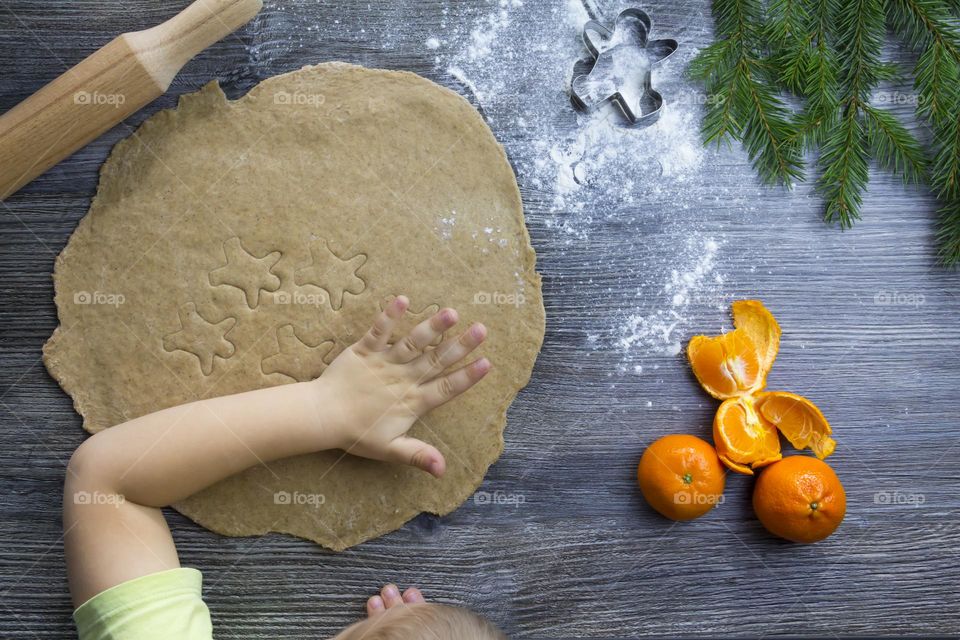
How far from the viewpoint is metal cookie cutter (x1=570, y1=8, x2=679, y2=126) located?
120cm

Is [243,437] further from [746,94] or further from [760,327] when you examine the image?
[746,94]

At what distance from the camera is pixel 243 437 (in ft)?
3.47

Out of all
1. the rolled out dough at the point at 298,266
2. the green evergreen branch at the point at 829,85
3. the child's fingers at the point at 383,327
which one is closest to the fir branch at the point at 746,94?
the green evergreen branch at the point at 829,85

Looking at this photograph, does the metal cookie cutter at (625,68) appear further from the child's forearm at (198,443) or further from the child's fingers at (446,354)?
the child's forearm at (198,443)

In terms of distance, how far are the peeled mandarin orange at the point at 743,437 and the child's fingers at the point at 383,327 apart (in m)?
0.54

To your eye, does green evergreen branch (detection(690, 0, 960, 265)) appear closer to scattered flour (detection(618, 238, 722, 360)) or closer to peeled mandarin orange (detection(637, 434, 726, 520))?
scattered flour (detection(618, 238, 722, 360))

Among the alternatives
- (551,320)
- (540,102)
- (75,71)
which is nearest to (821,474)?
(551,320)

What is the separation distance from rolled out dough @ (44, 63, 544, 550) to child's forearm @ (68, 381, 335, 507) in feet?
0.16

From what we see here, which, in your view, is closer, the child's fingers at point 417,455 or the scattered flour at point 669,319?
the child's fingers at point 417,455

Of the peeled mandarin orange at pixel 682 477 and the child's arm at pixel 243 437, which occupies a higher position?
the child's arm at pixel 243 437

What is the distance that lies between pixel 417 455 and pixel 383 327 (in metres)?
0.20

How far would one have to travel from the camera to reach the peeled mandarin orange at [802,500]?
3.63 feet

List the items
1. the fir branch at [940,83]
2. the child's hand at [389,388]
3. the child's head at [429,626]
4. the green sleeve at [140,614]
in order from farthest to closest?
1. the fir branch at [940,83]
2. the child's hand at [389,388]
3. the green sleeve at [140,614]
4. the child's head at [429,626]

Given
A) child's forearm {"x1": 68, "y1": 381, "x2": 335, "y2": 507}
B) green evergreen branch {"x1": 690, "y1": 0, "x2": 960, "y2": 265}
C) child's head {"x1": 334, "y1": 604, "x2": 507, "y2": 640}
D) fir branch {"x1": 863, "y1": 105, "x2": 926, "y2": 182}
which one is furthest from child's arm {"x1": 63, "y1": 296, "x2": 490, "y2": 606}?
fir branch {"x1": 863, "y1": 105, "x2": 926, "y2": 182}
